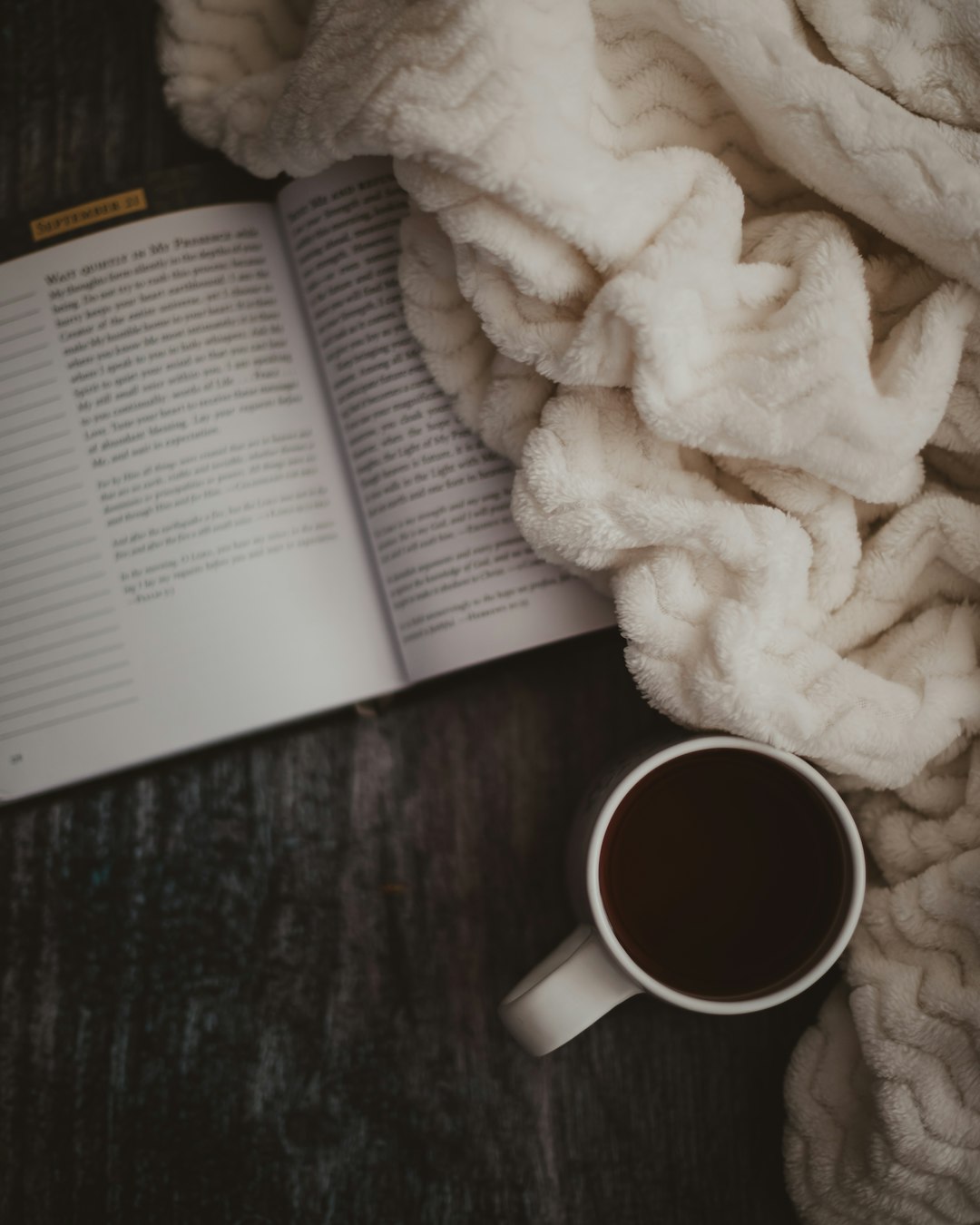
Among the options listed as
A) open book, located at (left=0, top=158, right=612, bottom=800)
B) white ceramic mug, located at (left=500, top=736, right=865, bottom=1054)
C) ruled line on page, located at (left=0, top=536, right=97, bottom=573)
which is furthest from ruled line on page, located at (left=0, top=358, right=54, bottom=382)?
white ceramic mug, located at (left=500, top=736, right=865, bottom=1054)

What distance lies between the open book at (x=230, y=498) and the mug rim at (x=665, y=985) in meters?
0.14

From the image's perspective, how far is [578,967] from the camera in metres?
0.47

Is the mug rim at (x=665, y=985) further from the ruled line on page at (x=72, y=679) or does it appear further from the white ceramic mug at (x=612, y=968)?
the ruled line on page at (x=72, y=679)

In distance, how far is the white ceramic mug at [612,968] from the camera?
0.46m

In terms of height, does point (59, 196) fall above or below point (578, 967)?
above

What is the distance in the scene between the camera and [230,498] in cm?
58

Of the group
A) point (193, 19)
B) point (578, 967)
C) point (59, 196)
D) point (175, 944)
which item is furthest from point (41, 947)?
point (193, 19)

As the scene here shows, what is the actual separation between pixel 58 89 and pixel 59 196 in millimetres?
111

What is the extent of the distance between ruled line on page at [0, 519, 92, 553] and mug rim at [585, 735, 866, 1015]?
414 millimetres

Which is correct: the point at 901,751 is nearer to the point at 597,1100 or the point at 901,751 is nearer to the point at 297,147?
the point at 597,1100

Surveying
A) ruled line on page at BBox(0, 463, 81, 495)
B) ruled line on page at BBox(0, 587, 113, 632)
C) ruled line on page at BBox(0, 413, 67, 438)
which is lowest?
ruled line on page at BBox(0, 587, 113, 632)

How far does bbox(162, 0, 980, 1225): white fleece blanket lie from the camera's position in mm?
447

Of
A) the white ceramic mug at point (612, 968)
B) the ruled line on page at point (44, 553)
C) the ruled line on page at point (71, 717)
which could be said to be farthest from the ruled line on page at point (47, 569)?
the white ceramic mug at point (612, 968)

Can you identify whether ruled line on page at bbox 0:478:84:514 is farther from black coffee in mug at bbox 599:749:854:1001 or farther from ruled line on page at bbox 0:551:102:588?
black coffee in mug at bbox 599:749:854:1001
